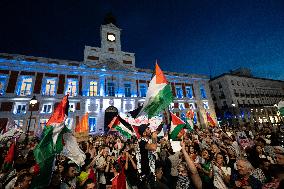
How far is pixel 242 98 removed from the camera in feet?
163

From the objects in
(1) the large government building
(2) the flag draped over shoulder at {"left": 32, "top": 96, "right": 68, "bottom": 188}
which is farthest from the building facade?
(2) the flag draped over shoulder at {"left": 32, "top": 96, "right": 68, "bottom": 188}

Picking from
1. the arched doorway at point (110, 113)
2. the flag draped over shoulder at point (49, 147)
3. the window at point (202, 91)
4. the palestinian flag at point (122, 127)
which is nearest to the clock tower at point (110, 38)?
the arched doorway at point (110, 113)

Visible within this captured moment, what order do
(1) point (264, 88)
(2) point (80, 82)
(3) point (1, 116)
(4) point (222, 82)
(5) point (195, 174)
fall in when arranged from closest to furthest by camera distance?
1. (5) point (195, 174)
2. (3) point (1, 116)
3. (2) point (80, 82)
4. (4) point (222, 82)
5. (1) point (264, 88)

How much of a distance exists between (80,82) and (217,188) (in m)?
27.7

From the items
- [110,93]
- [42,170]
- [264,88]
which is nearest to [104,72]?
[110,93]

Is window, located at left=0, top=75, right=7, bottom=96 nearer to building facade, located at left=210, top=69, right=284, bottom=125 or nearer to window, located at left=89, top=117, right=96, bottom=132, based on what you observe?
window, located at left=89, top=117, right=96, bottom=132

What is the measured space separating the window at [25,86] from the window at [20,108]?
59.2 inches

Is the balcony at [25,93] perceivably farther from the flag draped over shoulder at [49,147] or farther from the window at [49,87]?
the flag draped over shoulder at [49,147]

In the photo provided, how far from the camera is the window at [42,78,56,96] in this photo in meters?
26.6

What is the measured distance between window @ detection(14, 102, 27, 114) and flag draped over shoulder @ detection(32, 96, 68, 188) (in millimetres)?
22830

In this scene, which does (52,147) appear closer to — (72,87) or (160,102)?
(160,102)

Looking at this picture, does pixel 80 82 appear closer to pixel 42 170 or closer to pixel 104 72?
pixel 104 72

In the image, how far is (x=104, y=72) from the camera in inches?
1208

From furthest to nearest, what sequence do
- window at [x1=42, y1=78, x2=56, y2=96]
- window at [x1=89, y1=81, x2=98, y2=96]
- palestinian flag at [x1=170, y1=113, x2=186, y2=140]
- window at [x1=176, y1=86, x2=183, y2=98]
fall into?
window at [x1=176, y1=86, x2=183, y2=98], window at [x1=89, y1=81, x2=98, y2=96], window at [x1=42, y1=78, x2=56, y2=96], palestinian flag at [x1=170, y1=113, x2=186, y2=140]
